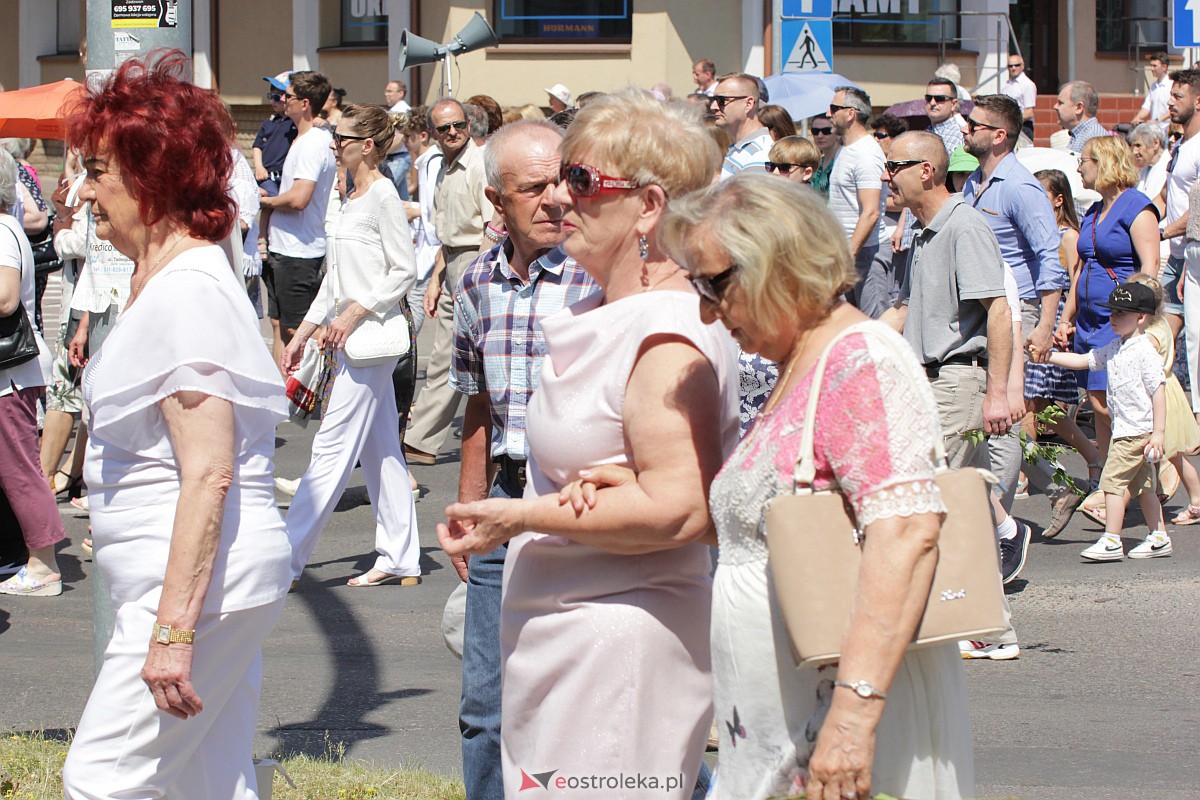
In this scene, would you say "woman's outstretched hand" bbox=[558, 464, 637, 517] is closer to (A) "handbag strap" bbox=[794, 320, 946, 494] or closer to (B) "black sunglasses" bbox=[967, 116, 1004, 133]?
(A) "handbag strap" bbox=[794, 320, 946, 494]

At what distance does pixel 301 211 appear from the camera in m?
11.0

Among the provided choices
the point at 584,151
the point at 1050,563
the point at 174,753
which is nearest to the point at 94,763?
the point at 174,753

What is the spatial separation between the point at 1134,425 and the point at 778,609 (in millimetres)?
5930

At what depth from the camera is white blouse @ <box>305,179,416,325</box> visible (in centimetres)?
739

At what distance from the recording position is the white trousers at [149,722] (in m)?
3.31

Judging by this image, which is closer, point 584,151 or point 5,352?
point 584,151

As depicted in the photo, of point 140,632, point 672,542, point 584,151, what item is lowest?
point 140,632

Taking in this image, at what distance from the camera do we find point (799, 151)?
8.37 m

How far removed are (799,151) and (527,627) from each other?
5.66 m

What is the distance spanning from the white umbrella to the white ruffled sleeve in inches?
395

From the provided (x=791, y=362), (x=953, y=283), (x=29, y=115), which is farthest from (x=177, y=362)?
(x=29, y=115)

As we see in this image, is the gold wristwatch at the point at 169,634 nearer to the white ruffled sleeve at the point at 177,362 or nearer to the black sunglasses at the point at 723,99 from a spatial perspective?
the white ruffled sleeve at the point at 177,362

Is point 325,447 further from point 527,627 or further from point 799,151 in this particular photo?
point 527,627

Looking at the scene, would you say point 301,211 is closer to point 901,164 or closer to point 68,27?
point 901,164
